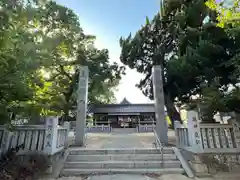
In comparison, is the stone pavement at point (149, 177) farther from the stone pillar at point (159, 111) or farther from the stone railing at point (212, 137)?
the stone pillar at point (159, 111)

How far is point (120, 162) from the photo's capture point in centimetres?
474

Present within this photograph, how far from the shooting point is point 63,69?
15578 mm

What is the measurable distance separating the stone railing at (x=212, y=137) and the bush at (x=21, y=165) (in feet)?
13.9

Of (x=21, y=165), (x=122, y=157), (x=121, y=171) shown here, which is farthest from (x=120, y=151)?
(x=21, y=165)

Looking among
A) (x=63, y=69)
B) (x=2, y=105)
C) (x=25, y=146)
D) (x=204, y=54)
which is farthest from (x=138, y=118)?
(x=2, y=105)

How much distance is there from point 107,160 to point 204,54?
5.14m

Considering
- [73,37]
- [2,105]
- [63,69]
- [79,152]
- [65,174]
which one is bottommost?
[65,174]

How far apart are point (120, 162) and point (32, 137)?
2.72 m

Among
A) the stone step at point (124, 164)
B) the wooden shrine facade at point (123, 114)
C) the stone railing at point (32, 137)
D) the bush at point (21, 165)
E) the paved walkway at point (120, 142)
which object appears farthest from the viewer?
the wooden shrine facade at point (123, 114)

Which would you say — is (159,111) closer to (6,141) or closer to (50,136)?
(50,136)

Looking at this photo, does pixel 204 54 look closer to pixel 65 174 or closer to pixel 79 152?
pixel 79 152

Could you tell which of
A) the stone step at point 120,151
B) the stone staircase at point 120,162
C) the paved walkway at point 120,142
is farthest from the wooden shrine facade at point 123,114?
the stone staircase at point 120,162

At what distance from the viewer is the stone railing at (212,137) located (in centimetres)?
438

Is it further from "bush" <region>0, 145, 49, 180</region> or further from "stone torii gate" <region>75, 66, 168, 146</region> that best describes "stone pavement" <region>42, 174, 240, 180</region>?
"stone torii gate" <region>75, 66, 168, 146</region>
